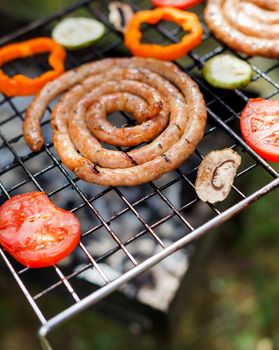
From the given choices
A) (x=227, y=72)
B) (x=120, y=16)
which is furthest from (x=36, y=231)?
(x=120, y=16)

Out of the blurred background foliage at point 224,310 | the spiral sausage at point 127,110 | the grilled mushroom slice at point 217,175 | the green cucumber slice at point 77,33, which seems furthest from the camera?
the blurred background foliage at point 224,310

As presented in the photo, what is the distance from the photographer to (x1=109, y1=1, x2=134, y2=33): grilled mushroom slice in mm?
4531

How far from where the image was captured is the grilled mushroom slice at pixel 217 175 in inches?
130

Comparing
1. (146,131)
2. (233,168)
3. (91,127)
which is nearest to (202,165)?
(233,168)

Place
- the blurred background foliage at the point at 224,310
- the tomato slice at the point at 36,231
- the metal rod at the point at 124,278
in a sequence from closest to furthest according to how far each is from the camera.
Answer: the metal rod at the point at 124,278
the tomato slice at the point at 36,231
the blurred background foliage at the point at 224,310

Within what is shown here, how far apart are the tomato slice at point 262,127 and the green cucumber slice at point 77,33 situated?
154 cm

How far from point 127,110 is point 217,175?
0.85 metres

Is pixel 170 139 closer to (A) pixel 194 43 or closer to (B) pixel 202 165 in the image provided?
(B) pixel 202 165

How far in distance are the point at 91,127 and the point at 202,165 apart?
80 cm

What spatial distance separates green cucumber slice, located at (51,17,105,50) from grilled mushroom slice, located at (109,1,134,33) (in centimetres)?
13

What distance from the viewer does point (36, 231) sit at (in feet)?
10.5

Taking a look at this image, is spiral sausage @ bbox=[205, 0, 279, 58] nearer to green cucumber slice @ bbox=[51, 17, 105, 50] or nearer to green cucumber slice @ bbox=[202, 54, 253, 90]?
green cucumber slice @ bbox=[202, 54, 253, 90]

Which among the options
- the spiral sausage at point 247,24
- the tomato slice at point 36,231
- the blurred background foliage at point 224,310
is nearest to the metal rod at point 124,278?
the tomato slice at point 36,231

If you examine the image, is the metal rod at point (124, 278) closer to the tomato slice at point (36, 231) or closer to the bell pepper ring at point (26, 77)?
the tomato slice at point (36, 231)
